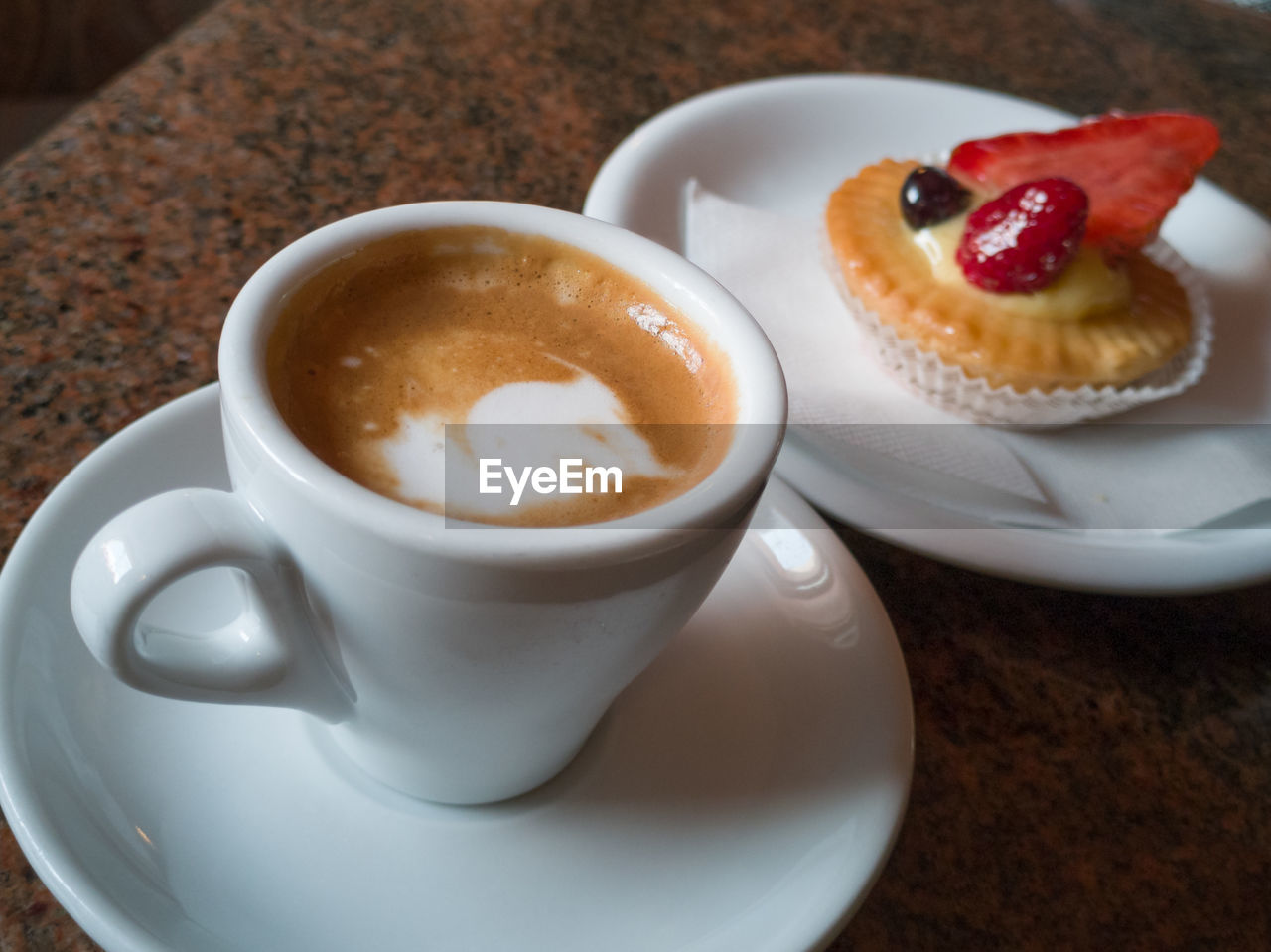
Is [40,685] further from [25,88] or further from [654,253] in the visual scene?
[25,88]

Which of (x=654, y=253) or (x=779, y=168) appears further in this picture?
(x=779, y=168)

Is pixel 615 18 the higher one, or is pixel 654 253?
pixel 654 253

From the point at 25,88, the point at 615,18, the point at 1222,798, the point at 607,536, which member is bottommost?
the point at 25,88

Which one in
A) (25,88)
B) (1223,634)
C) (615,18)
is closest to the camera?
(1223,634)

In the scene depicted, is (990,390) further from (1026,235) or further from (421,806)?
(421,806)

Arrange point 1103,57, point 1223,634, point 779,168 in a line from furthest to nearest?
point 1103,57, point 779,168, point 1223,634

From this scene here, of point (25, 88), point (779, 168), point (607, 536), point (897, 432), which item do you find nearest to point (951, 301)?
point (897, 432)
